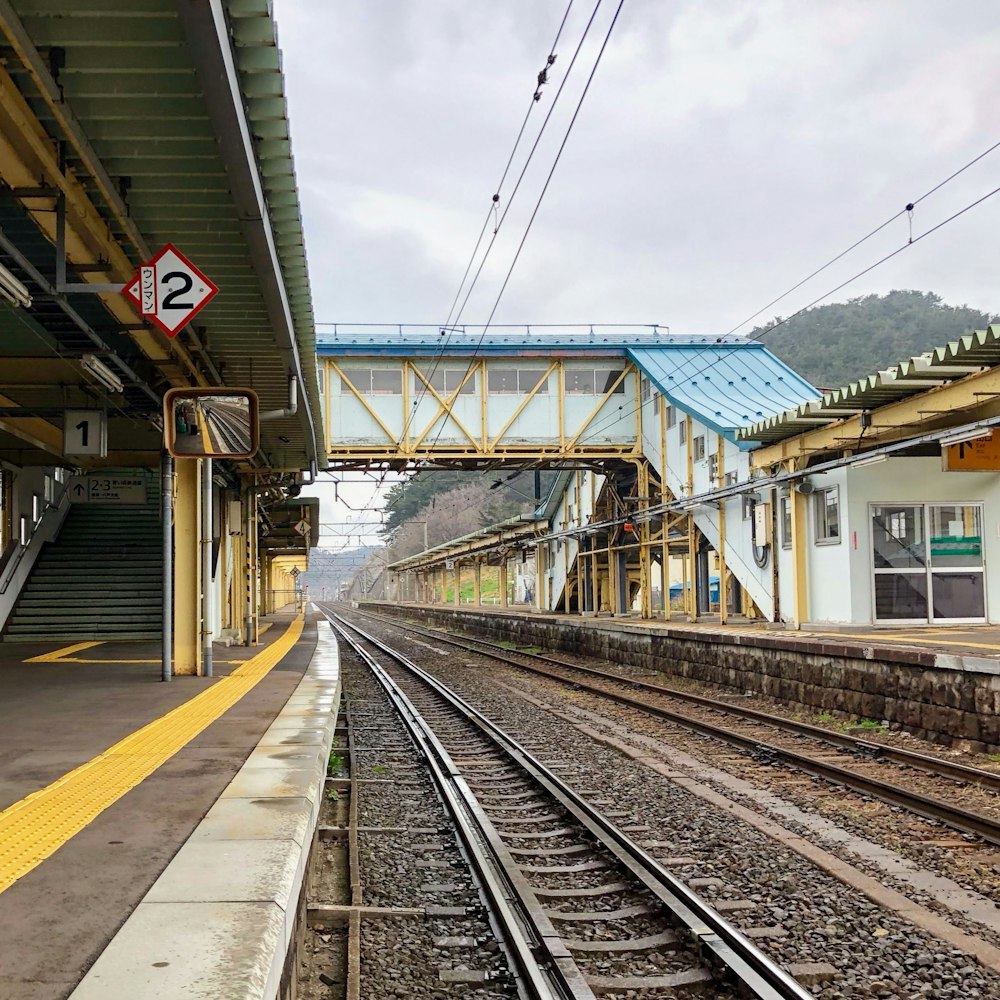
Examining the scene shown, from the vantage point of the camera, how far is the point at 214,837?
4.18m

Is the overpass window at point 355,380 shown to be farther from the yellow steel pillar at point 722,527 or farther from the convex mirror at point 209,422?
the convex mirror at point 209,422

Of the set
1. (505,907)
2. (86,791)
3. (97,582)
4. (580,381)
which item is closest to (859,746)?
(505,907)

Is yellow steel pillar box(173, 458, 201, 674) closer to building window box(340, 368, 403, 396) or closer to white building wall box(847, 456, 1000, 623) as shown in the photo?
white building wall box(847, 456, 1000, 623)

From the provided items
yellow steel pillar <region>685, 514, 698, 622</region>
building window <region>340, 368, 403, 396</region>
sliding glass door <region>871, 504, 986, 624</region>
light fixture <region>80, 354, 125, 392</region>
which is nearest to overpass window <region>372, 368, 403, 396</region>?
building window <region>340, 368, 403, 396</region>

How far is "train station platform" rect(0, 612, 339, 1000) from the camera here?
2811mm

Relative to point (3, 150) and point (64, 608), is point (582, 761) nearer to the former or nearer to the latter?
point (3, 150)

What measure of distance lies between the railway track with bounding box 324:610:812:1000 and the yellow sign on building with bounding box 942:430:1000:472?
9.09 meters

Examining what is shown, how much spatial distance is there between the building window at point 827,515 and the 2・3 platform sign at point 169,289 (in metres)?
11.8

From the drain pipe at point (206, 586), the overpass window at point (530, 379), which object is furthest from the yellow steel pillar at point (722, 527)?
the drain pipe at point (206, 586)

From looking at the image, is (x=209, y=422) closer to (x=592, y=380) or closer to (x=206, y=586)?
(x=206, y=586)

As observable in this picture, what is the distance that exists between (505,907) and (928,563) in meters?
12.8

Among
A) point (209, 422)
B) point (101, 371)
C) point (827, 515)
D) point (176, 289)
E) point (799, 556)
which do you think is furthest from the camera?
point (799, 556)

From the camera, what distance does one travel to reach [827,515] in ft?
53.5

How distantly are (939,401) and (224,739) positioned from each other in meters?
10.6
